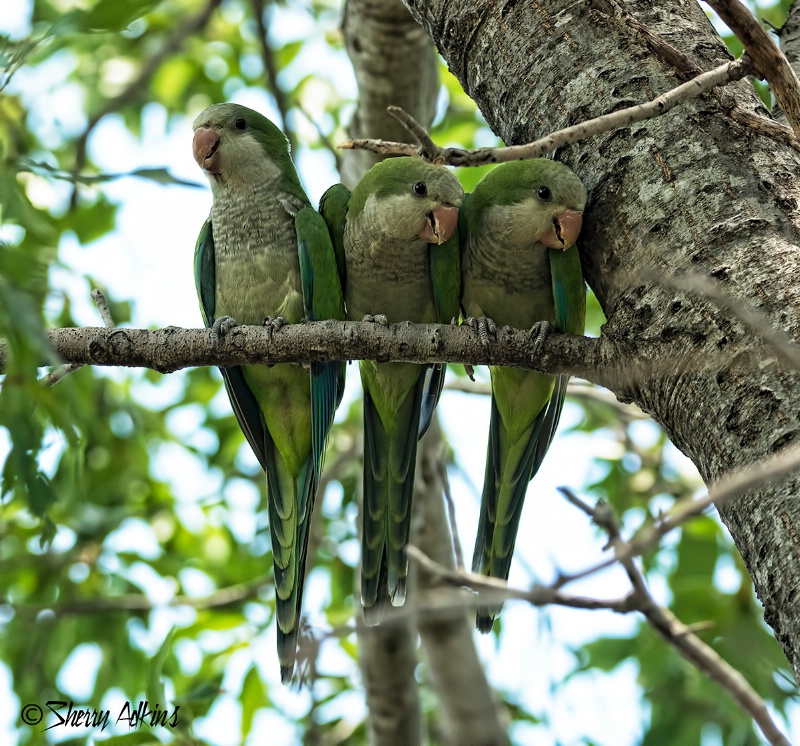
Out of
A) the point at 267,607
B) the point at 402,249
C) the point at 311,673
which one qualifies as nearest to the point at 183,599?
the point at 267,607

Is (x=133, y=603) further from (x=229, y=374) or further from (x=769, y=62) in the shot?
(x=769, y=62)

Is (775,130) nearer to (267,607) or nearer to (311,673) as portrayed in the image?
(311,673)

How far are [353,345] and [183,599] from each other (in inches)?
108

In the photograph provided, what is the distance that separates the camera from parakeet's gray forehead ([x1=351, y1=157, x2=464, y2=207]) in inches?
128

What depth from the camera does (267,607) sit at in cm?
498

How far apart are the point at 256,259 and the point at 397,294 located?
60 cm

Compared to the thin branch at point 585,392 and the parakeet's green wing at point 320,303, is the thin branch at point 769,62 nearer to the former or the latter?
the parakeet's green wing at point 320,303

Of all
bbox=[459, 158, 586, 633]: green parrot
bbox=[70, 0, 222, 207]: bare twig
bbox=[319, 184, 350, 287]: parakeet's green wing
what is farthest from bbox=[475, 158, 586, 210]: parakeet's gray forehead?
bbox=[70, 0, 222, 207]: bare twig

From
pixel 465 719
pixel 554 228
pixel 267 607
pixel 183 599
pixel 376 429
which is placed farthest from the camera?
pixel 267 607

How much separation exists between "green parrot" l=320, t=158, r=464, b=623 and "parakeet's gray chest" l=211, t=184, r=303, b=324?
22 centimetres

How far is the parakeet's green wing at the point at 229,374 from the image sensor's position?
3.35m

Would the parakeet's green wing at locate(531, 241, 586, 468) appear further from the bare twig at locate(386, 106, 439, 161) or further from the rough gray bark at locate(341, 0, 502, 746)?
the rough gray bark at locate(341, 0, 502, 746)

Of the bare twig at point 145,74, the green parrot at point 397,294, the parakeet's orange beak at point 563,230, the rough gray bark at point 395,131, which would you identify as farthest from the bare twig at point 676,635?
the bare twig at point 145,74

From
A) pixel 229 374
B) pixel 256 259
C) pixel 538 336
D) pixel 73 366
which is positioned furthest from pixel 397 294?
pixel 73 366
